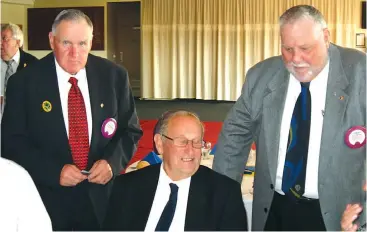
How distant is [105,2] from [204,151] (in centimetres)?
1068

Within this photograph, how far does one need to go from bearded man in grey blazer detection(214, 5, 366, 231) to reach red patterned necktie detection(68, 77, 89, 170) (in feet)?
2.17

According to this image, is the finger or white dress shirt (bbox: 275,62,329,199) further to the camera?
the finger

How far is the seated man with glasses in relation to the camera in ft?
6.80

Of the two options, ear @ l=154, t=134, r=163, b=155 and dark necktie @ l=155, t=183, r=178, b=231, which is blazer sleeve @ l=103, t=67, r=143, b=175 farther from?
dark necktie @ l=155, t=183, r=178, b=231

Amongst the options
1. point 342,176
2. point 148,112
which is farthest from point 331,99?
point 148,112

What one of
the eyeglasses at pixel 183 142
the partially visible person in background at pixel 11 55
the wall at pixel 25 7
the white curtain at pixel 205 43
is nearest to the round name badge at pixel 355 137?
the eyeglasses at pixel 183 142

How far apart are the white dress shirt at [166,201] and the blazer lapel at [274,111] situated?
1.25ft

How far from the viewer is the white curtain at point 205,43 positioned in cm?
1289

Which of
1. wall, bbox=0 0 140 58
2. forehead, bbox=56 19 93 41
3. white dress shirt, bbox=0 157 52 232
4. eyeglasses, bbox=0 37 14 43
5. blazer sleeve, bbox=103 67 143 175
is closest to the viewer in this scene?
white dress shirt, bbox=0 157 52 232

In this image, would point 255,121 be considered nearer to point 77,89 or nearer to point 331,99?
point 331,99

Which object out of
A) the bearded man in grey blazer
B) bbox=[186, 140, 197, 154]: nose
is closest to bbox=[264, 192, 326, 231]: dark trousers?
the bearded man in grey blazer

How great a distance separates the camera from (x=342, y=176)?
2.03m

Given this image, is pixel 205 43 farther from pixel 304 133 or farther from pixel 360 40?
pixel 304 133

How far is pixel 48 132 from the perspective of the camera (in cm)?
238
